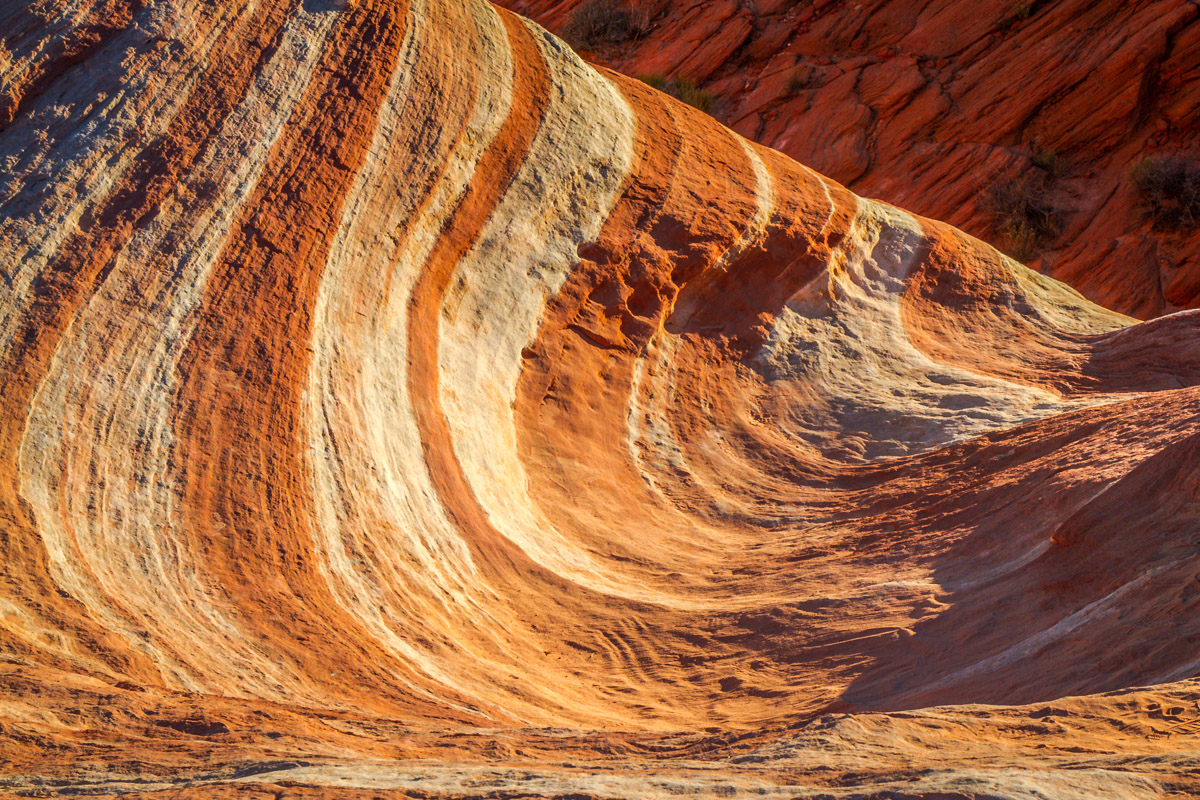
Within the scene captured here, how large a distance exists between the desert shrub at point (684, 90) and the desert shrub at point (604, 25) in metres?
2.11

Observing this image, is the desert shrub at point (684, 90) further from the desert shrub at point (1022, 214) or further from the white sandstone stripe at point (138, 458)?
the white sandstone stripe at point (138, 458)

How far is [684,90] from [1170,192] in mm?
8653

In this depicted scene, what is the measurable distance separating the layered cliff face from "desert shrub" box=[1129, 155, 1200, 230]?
30.8 ft

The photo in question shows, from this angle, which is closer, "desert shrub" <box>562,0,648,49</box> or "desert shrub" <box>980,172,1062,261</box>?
"desert shrub" <box>980,172,1062,261</box>

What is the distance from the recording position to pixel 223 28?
19.7 ft

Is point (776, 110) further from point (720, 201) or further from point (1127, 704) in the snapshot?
point (1127, 704)

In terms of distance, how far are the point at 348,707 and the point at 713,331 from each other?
4611mm

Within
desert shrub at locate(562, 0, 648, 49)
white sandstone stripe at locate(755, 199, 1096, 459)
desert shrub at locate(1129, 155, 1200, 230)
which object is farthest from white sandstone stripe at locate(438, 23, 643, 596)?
desert shrub at locate(562, 0, 648, 49)

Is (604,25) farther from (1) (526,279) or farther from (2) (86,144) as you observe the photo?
(2) (86,144)

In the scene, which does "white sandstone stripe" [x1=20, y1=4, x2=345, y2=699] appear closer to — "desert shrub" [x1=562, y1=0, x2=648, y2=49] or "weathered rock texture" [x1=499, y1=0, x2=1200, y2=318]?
"weathered rock texture" [x1=499, y1=0, x2=1200, y2=318]

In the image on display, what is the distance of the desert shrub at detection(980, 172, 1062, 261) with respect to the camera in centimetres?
1720

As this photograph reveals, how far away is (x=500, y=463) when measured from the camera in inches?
249

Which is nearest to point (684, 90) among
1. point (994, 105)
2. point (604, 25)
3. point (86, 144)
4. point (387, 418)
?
point (604, 25)

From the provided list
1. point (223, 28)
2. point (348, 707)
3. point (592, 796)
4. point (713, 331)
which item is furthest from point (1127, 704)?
point (223, 28)
